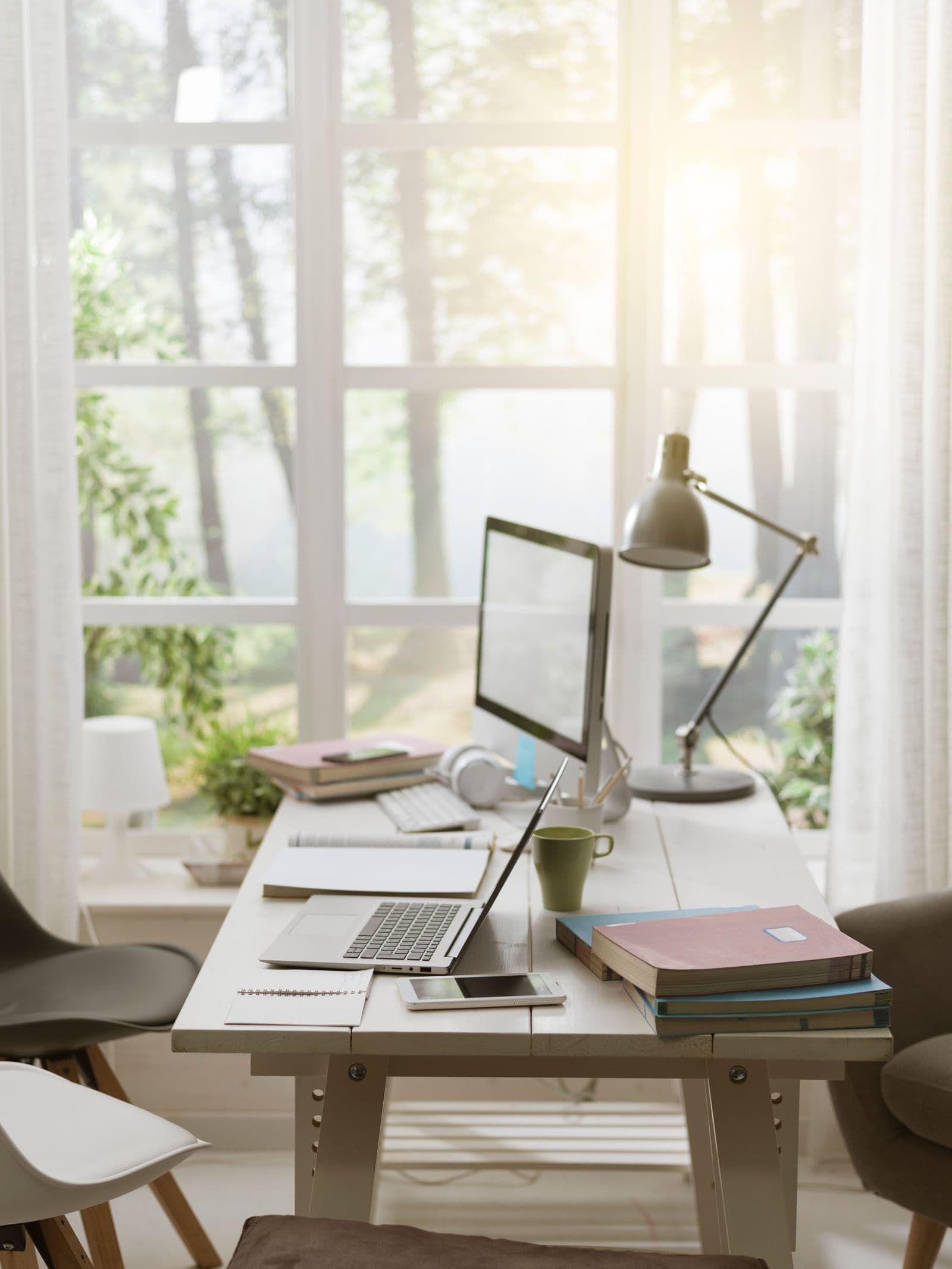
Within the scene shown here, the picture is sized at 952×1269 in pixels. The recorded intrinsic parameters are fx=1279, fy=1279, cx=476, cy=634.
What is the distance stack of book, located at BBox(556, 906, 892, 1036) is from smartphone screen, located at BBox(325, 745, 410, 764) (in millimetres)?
912

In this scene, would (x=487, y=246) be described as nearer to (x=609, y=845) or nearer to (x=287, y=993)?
(x=609, y=845)

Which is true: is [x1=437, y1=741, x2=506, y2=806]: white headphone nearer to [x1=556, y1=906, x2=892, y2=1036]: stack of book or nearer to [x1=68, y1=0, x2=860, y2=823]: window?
[x1=68, y1=0, x2=860, y2=823]: window

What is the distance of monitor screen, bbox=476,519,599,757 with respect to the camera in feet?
6.38

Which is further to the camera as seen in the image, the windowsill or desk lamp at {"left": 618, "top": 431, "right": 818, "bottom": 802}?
the windowsill

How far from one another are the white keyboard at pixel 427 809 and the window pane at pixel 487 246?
0.99 metres

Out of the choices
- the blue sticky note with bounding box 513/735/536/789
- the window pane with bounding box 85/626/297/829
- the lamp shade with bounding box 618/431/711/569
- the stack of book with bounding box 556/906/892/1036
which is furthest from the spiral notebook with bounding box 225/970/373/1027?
the window pane with bounding box 85/626/297/829

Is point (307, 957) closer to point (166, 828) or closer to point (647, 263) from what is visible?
point (166, 828)

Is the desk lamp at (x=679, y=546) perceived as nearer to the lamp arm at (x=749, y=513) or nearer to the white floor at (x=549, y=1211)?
the lamp arm at (x=749, y=513)

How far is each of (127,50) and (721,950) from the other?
2188 millimetres

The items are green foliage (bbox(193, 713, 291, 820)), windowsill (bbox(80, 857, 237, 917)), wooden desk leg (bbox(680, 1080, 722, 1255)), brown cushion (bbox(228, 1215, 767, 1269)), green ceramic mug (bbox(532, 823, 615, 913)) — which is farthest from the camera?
green foliage (bbox(193, 713, 291, 820))

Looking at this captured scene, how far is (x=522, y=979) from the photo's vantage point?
1394 millimetres

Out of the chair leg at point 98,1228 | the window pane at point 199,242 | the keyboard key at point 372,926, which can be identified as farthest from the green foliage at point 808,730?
the chair leg at point 98,1228

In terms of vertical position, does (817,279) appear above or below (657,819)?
above

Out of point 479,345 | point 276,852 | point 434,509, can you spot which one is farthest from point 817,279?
point 276,852
